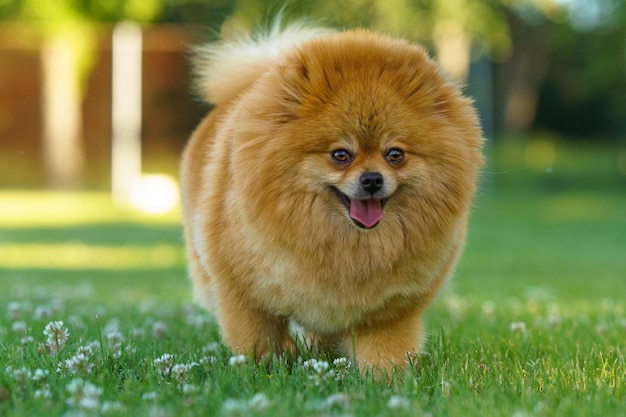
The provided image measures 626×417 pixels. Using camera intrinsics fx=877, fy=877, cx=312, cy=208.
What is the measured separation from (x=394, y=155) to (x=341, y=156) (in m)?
0.22

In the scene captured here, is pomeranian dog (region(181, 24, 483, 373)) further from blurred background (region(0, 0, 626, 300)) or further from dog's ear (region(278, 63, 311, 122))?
blurred background (region(0, 0, 626, 300))

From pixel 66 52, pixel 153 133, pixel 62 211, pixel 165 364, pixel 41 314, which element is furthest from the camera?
pixel 153 133

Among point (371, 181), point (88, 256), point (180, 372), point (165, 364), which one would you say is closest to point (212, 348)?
point (165, 364)

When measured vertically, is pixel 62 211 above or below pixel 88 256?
below

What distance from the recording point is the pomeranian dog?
11.4 feet

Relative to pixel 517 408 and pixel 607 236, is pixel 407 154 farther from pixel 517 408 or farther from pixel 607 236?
pixel 607 236

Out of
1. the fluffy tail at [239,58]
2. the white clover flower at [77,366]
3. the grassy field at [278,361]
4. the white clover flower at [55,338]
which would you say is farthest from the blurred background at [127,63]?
the white clover flower at [77,366]

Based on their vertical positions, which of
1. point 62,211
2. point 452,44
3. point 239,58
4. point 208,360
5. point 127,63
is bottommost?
point 62,211

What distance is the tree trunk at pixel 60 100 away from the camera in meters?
20.2

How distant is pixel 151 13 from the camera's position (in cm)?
2019

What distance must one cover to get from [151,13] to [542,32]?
16653 mm

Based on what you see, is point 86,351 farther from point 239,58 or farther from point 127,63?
point 127,63

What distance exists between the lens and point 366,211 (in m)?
3.53

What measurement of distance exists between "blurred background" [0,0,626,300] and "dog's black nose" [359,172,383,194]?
605cm
